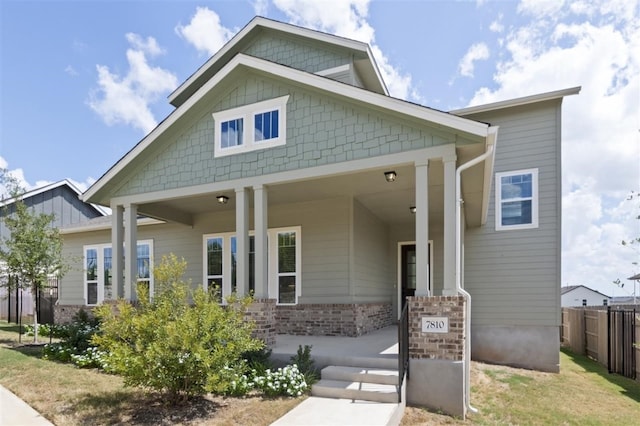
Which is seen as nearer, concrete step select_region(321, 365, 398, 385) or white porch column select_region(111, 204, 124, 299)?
concrete step select_region(321, 365, 398, 385)

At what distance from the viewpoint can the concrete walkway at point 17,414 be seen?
4.87 meters

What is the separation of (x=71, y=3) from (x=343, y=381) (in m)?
10.4

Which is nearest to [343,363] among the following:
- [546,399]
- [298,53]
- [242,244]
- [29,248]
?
[242,244]

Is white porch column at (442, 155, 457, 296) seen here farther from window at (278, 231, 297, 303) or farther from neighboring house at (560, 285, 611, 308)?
A: neighboring house at (560, 285, 611, 308)

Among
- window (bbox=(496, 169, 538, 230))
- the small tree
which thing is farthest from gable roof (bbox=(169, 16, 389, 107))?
the small tree

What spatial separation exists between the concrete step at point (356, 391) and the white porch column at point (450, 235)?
1.56 metres

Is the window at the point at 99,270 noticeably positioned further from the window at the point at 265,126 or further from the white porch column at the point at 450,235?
the white porch column at the point at 450,235

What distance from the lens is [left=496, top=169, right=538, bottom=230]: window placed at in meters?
10.2

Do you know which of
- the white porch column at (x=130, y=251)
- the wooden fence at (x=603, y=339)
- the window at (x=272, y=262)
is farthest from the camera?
the window at (x=272, y=262)

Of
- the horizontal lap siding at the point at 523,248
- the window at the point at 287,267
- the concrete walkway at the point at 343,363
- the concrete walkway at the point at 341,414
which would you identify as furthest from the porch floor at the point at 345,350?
the horizontal lap siding at the point at 523,248

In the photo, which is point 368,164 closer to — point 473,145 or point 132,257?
point 473,145

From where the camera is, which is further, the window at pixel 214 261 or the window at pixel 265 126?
the window at pixel 214 261

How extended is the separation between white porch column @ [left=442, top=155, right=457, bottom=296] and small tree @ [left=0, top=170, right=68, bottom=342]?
9543 mm

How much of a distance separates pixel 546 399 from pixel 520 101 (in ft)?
23.1
